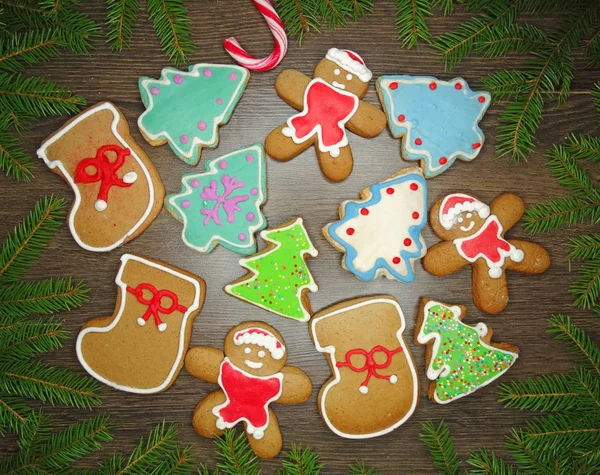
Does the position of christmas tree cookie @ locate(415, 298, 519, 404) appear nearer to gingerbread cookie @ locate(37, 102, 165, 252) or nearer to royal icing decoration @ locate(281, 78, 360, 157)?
royal icing decoration @ locate(281, 78, 360, 157)

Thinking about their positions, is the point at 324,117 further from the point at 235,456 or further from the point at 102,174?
the point at 235,456

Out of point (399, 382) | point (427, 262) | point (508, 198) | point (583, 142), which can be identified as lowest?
point (399, 382)

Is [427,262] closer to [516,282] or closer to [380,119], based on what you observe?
[516,282]

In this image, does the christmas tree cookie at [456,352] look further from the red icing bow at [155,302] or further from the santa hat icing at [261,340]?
the red icing bow at [155,302]

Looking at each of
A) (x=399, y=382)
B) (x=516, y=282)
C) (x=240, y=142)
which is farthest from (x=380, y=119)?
(x=399, y=382)

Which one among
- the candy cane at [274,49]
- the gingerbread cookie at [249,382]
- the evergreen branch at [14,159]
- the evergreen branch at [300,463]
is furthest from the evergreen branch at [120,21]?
the evergreen branch at [300,463]
